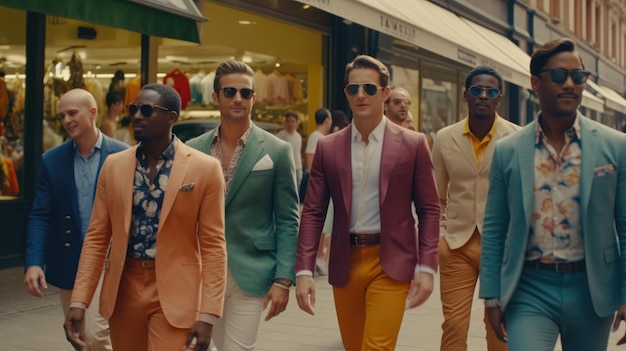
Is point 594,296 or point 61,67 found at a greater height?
point 61,67

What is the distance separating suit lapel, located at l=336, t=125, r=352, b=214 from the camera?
5109 mm

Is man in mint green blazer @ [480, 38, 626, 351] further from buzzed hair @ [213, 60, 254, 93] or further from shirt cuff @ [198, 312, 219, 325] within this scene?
buzzed hair @ [213, 60, 254, 93]

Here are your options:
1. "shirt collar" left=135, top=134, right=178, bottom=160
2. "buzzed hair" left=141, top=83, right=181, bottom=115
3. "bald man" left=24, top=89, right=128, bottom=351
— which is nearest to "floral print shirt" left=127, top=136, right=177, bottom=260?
"shirt collar" left=135, top=134, right=178, bottom=160

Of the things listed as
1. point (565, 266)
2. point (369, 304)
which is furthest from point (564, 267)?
point (369, 304)

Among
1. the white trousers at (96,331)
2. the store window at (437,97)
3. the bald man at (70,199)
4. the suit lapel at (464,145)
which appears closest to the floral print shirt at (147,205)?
the bald man at (70,199)

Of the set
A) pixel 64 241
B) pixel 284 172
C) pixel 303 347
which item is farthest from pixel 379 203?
pixel 303 347

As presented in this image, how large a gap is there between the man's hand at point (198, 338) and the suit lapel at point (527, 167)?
1388 mm

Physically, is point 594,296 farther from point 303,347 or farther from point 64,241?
point 303,347

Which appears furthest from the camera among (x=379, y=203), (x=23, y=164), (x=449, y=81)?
(x=449, y=81)

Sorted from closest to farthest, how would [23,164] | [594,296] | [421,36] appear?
1. [594,296]
2. [23,164]
3. [421,36]

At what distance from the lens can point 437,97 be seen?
23.1 m

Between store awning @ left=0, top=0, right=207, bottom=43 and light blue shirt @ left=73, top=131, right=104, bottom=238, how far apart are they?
7.63 feet

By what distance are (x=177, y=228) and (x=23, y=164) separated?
837 centimetres

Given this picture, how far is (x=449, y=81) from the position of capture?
2402 centimetres
